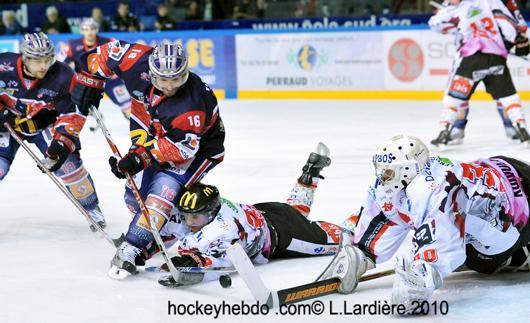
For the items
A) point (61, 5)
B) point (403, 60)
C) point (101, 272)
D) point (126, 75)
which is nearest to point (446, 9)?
point (403, 60)

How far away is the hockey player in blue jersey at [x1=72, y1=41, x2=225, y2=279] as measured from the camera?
498 centimetres

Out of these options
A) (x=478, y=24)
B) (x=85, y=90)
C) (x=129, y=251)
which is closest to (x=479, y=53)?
(x=478, y=24)

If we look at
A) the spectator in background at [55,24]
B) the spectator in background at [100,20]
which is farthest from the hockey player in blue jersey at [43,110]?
the spectator in background at [55,24]

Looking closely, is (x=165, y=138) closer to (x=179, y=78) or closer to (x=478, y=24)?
(x=179, y=78)

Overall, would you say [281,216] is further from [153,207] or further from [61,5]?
[61,5]

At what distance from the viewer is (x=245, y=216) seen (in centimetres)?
489

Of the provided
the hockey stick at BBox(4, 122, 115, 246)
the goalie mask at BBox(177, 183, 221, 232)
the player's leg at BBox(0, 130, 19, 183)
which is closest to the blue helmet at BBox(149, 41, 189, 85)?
the goalie mask at BBox(177, 183, 221, 232)

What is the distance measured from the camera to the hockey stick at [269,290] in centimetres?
413

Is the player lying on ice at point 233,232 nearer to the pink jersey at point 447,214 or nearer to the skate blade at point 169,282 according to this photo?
the skate blade at point 169,282

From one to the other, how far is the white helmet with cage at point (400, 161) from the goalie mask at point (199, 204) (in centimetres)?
94

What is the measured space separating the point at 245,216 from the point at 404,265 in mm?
1053

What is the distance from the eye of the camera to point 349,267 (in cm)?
439

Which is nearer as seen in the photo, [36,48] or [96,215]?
[36,48]

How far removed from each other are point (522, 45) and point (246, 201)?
369cm
